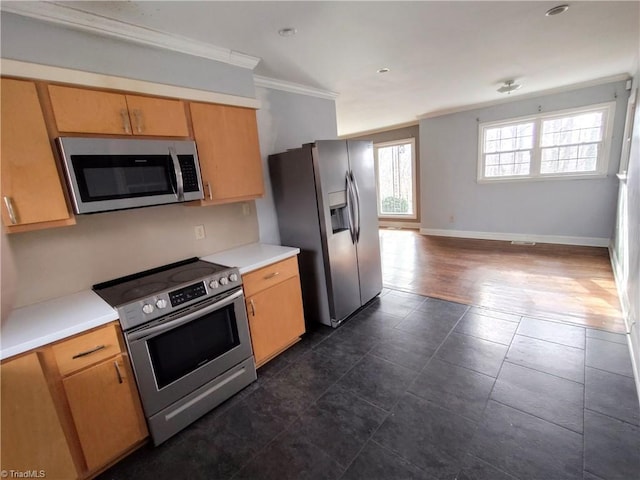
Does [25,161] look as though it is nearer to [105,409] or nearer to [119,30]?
[119,30]

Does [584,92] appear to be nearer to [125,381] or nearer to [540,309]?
[540,309]

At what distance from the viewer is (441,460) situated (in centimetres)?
153

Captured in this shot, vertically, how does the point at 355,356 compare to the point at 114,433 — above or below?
below

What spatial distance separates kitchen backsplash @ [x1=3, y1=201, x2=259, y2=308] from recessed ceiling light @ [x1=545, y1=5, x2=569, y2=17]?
2824 millimetres

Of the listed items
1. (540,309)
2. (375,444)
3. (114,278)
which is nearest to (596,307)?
(540,309)

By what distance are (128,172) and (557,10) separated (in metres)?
3.10

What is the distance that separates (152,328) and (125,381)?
302mm

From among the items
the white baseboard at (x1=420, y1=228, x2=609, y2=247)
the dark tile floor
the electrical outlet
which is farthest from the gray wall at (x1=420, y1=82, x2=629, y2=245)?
the electrical outlet

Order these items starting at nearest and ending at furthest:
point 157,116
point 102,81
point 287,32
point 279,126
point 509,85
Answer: point 102,81
point 157,116
point 287,32
point 279,126
point 509,85

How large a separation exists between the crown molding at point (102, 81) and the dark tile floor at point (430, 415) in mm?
2119

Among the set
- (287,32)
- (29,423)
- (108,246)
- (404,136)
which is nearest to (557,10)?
(287,32)

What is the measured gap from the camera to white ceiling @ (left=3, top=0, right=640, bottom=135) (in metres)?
1.80

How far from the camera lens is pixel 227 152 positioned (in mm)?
2285

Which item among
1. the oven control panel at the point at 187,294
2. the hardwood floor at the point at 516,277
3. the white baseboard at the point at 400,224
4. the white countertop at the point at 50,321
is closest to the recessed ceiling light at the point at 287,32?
the oven control panel at the point at 187,294
